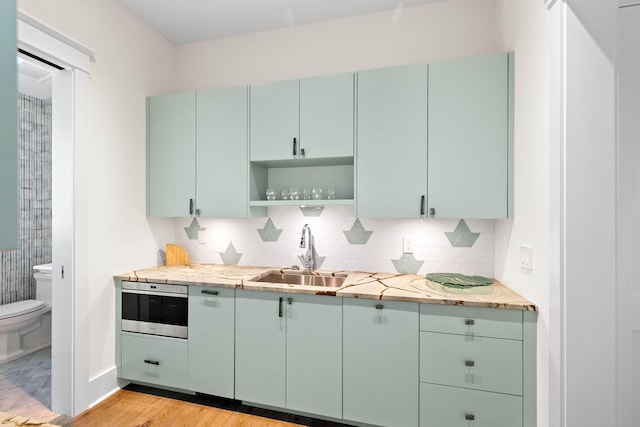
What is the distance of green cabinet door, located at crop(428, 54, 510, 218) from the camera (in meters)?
2.09

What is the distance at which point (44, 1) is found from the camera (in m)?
2.02

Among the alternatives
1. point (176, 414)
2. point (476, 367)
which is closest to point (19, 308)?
point (176, 414)

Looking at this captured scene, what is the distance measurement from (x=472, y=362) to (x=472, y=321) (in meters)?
0.23

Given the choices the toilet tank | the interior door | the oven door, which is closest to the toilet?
the toilet tank

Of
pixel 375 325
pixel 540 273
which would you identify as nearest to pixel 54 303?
pixel 375 325

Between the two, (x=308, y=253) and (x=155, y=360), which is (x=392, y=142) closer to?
(x=308, y=253)

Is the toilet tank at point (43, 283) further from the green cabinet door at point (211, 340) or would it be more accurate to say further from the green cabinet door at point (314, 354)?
the green cabinet door at point (314, 354)

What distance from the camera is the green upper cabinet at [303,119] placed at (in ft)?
7.83

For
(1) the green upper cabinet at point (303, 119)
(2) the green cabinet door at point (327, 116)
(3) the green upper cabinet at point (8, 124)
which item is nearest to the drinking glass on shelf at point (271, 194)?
(1) the green upper cabinet at point (303, 119)

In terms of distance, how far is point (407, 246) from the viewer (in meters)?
Result: 2.61

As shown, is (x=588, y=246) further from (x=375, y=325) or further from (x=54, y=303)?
(x=54, y=303)

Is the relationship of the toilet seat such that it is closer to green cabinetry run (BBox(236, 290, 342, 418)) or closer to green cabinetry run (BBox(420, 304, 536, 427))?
green cabinetry run (BBox(236, 290, 342, 418))

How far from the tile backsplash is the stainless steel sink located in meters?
0.15

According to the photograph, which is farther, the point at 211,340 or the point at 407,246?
the point at 407,246
